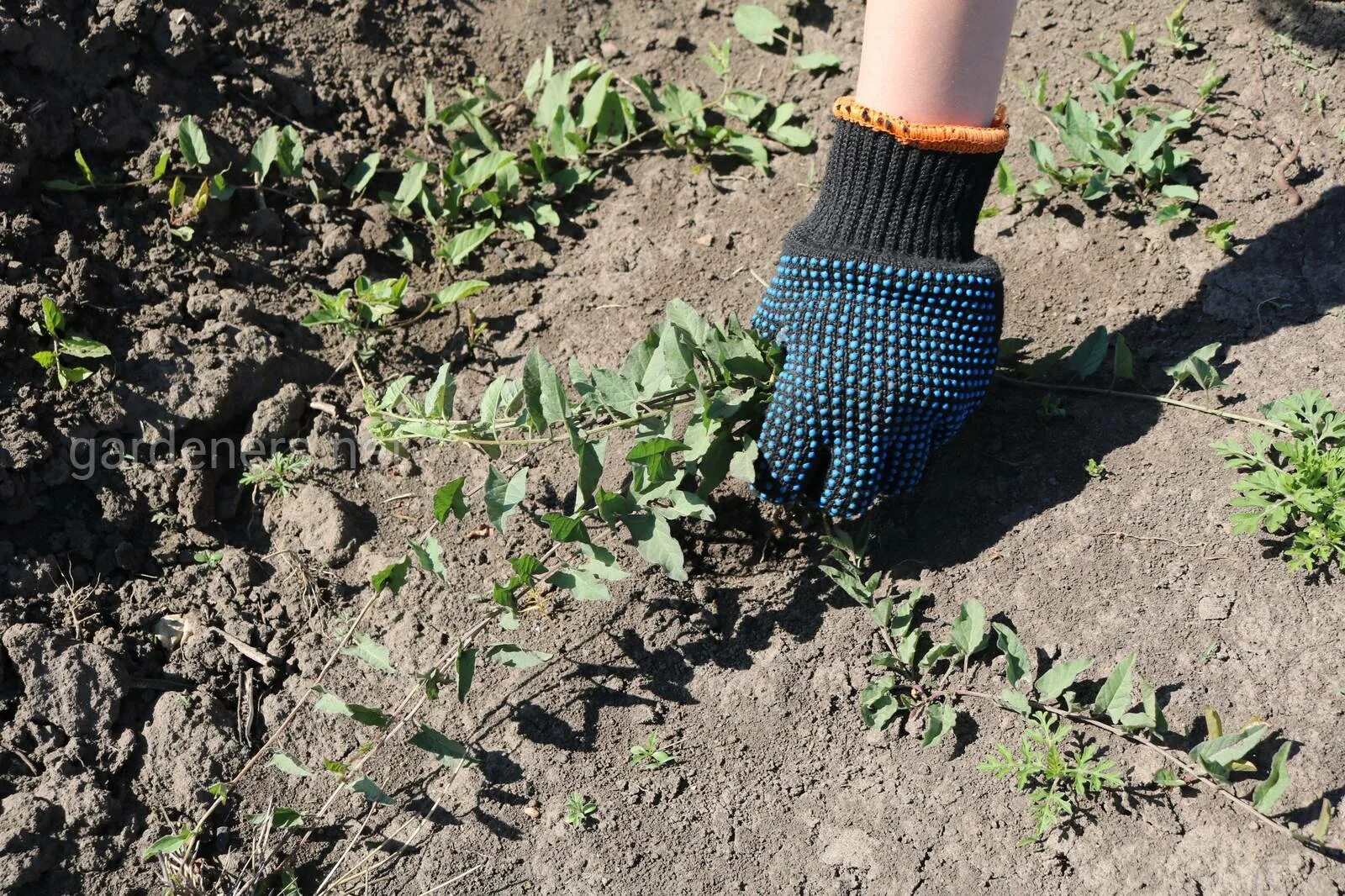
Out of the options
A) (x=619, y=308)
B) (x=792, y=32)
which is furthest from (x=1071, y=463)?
(x=792, y=32)

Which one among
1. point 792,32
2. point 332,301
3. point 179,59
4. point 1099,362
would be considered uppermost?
point 792,32

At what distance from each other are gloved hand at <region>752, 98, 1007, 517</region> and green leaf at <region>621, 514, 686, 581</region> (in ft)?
1.00

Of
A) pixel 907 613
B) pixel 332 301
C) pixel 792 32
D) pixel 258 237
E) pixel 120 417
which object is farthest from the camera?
pixel 792 32

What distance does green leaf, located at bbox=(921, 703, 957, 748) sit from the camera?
2.17m

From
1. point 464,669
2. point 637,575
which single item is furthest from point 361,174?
point 464,669

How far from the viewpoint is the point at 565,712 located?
7.63 feet

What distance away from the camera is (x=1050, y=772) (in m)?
2.09

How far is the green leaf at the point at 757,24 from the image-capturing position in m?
3.51

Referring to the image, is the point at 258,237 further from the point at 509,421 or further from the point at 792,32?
the point at 792,32

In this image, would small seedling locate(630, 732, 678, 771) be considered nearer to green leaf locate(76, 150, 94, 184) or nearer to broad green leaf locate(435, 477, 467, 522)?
broad green leaf locate(435, 477, 467, 522)

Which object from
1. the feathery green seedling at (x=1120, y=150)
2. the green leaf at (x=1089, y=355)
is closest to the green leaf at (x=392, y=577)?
the green leaf at (x=1089, y=355)

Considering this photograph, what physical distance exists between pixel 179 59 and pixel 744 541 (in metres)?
2.08

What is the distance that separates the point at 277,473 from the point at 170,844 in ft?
2.80

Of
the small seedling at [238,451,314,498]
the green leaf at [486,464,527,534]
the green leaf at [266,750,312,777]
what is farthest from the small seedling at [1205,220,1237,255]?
the green leaf at [266,750,312,777]
